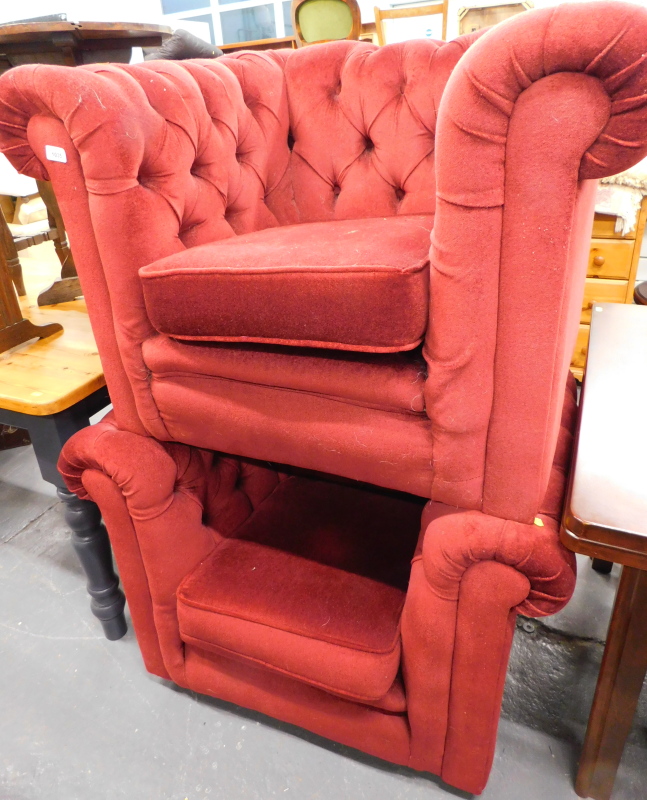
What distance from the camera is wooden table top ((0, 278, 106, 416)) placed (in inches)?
37.4

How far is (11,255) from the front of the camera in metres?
1.46

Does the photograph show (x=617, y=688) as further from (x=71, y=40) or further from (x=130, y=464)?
(x=71, y=40)

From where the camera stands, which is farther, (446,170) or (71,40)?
(71,40)

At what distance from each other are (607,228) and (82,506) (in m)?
1.69

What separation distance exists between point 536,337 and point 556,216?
0.39 feet

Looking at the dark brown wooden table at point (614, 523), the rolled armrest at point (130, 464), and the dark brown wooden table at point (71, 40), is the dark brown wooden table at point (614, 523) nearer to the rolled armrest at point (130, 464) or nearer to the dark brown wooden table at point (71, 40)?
the rolled armrest at point (130, 464)

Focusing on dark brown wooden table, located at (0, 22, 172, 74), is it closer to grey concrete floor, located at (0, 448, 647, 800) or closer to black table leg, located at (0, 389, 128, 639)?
black table leg, located at (0, 389, 128, 639)

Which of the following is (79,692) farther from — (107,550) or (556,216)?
(556,216)

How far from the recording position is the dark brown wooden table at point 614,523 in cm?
58

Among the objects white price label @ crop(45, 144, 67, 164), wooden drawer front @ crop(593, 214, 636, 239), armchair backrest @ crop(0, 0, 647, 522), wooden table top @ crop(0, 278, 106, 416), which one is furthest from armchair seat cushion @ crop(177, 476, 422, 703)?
wooden drawer front @ crop(593, 214, 636, 239)

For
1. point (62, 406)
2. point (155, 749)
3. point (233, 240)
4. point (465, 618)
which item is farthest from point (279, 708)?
point (233, 240)

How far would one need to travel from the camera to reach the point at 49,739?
944 millimetres

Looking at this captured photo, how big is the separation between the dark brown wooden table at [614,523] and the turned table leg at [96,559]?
0.82 metres

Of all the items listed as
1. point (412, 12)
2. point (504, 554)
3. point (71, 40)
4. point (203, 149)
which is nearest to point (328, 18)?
point (412, 12)
